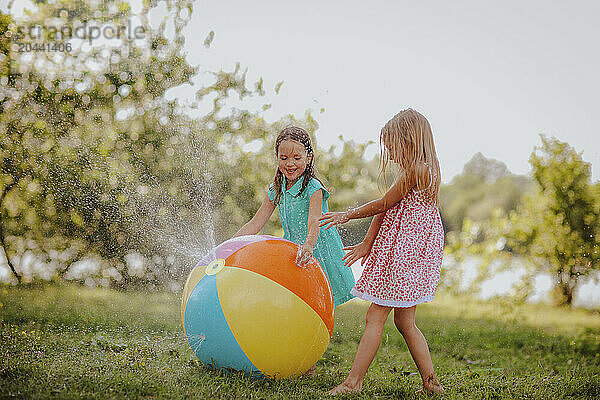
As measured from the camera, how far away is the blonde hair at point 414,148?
3.49 metres

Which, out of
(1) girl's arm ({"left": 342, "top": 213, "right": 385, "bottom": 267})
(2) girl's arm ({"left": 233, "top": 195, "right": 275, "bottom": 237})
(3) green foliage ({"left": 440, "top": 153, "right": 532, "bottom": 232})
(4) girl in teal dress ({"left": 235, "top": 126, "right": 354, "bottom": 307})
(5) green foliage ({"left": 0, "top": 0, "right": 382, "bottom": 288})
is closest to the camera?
(1) girl's arm ({"left": 342, "top": 213, "right": 385, "bottom": 267})

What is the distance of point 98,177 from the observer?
20.3 ft

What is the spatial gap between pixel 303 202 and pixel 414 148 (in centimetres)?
84

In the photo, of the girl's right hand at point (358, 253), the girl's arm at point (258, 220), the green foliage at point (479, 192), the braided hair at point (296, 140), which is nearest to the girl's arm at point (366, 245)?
the girl's right hand at point (358, 253)

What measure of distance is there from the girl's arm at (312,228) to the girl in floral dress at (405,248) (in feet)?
0.31

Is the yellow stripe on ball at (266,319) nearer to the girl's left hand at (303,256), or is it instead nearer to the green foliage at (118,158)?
the girl's left hand at (303,256)

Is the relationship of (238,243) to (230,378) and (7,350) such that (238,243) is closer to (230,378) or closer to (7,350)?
(230,378)

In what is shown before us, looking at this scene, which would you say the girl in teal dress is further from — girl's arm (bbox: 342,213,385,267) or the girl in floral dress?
the girl in floral dress

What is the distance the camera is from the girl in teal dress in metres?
3.83

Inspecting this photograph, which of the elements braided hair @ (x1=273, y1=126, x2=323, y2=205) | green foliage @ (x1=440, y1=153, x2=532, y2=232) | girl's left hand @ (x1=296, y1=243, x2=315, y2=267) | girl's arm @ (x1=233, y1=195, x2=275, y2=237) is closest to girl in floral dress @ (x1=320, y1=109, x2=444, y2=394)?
girl's left hand @ (x1=296, y1=243, x2=315, y2=267)

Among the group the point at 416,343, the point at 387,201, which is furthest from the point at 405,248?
the point at 416,343

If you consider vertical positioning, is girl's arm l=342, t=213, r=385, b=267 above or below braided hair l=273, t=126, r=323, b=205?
below

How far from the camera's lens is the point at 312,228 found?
12.0 ft

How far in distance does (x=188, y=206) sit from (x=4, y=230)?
1970 mm
